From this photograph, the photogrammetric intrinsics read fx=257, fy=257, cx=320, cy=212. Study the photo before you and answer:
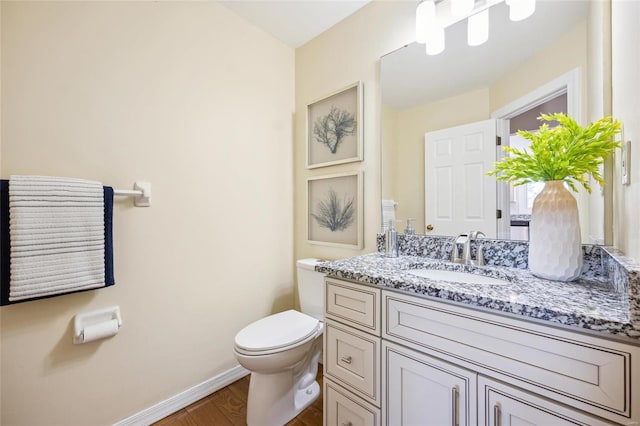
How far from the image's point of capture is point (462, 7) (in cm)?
124

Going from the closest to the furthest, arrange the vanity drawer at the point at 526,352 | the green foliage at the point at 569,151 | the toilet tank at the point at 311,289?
the vanity drawer at the point at 526,352
the green foliage at the point at 569,151
the toilet tank at the point at 311,289

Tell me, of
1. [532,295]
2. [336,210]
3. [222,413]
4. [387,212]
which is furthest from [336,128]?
[222,413]

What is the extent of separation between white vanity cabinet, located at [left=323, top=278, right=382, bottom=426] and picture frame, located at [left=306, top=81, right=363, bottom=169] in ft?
3.04

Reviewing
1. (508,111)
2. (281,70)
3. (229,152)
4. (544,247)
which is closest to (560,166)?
(544,247)

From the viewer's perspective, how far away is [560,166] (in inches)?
35.0

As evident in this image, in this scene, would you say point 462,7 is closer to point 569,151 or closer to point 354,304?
point 569,151

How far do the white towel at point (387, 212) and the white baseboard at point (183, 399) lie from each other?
135cm

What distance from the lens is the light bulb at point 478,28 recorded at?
3.98ft

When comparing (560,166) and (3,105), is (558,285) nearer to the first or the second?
(560,166)

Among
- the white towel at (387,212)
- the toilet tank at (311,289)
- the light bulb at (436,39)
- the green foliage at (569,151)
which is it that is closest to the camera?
the green foliage at (569,151)

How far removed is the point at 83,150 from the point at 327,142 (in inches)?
52.3

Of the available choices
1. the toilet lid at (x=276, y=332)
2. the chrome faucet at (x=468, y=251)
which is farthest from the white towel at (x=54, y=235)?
the chrome faucet at (x=468, y=251)

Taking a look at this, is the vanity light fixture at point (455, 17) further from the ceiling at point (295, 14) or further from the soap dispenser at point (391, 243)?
the soap dispenser at point (391, 243)

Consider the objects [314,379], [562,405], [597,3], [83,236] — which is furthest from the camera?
[314,379]
